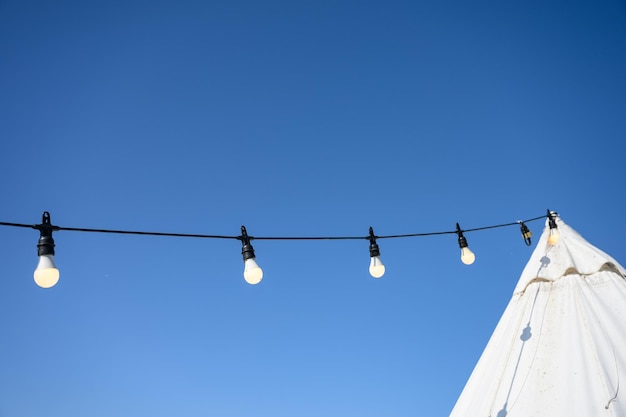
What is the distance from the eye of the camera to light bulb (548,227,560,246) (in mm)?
7234

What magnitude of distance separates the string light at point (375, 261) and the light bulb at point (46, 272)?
3.54 metres

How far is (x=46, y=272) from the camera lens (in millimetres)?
3154

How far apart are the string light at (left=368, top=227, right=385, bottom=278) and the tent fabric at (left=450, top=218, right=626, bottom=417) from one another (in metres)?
2.21

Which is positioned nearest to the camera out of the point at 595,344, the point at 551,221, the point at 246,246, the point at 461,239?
the point at 246,246

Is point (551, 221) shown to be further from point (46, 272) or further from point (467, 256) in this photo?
point (46, 272)

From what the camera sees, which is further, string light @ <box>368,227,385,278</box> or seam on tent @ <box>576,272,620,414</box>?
string light @ <box>368,227,385,278</box>

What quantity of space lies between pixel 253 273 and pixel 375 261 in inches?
71.8

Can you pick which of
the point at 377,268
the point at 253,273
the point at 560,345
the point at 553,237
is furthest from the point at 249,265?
the point at 553,237

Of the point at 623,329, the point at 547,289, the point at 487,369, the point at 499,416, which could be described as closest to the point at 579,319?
the point at 623,329

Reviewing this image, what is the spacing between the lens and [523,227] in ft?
22.8

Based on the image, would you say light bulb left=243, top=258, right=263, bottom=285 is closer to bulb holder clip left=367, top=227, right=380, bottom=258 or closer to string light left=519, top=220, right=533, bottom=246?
bulb holder clip left=367, top=227, right=380, bottom=258

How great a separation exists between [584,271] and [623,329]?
59.0 inches

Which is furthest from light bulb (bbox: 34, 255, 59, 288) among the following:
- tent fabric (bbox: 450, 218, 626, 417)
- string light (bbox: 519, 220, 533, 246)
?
string light (bbox: 519, 220, 533, 246)

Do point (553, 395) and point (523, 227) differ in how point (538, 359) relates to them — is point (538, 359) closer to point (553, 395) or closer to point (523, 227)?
point (553, 395)
